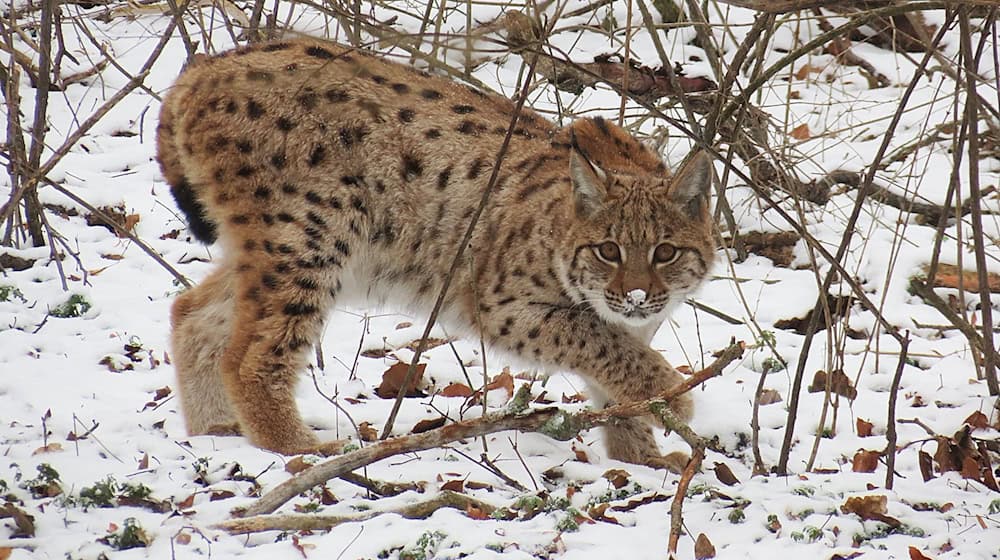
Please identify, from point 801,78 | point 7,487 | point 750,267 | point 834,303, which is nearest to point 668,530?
point 7,487

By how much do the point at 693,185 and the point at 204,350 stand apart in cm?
239

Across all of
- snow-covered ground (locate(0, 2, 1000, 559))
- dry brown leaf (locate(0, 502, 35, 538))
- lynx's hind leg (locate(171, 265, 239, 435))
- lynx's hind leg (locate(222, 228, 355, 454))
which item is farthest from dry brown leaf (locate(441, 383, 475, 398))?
dry brown leaf (locate(0, 502, 35, 538))

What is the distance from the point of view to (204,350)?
561 centimetres

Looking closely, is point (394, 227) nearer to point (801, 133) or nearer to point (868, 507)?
point (868, 507)

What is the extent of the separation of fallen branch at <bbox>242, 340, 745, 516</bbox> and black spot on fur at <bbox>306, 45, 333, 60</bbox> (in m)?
2.10

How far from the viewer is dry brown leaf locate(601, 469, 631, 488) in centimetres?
441

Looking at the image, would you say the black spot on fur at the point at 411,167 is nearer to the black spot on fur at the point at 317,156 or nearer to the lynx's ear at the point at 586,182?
the black spot on fur at the point at 317,156

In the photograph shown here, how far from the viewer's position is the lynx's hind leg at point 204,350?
5.43 m

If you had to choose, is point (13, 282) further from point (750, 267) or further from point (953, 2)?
point (953, 2)

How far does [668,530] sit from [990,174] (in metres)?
5.39

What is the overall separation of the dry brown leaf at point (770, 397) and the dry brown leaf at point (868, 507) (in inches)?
68.5

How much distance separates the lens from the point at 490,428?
4.08 meters

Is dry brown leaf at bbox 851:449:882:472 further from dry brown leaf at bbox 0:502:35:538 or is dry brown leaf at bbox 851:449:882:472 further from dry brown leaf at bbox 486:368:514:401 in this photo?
dry brown leaf at bbox 0:502:35:538

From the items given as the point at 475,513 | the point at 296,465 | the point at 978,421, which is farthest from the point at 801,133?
the point at 475,513
